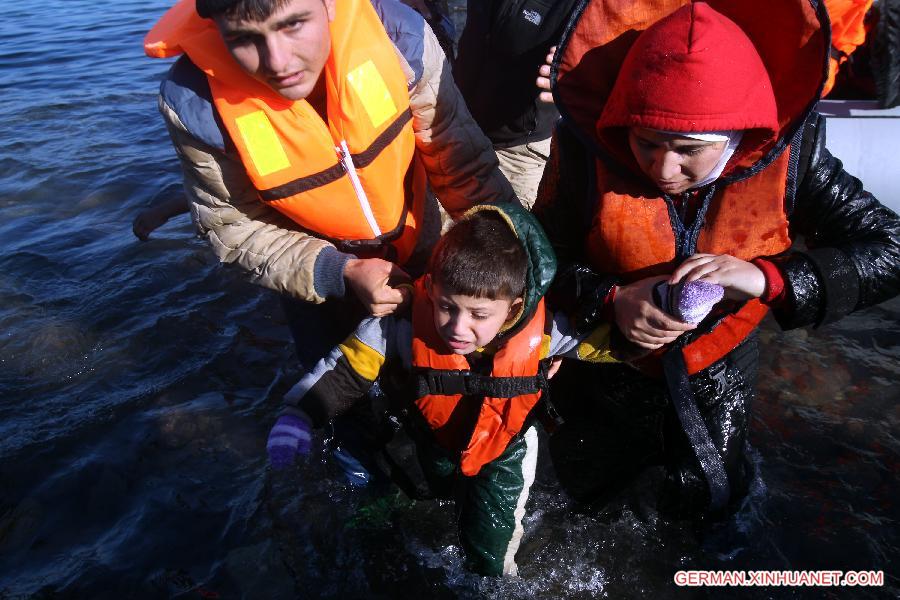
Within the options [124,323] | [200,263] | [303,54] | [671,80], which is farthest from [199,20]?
[200,263]

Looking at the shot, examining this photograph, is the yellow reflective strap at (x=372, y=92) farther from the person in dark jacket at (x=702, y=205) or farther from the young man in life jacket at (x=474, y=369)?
the person in dark jacket at (x=702, y=205)

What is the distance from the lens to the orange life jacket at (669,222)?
79.9 inches

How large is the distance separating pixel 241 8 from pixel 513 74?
1631 mm

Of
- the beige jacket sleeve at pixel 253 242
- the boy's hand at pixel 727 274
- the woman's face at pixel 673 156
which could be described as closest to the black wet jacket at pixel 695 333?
the boy's hand at pixel 727 274

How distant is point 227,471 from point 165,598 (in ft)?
2.28

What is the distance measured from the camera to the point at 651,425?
8.26 feet

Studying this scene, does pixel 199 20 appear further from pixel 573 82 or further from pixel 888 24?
pixel 888 24

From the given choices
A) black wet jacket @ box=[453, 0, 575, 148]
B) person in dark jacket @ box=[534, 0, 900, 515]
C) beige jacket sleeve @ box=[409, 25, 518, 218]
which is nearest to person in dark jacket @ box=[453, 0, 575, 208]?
black wet jacket @ box=[453, 0, 575, 148]

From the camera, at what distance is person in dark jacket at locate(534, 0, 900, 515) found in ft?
6.01

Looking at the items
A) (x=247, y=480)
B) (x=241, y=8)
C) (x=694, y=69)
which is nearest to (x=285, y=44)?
(x=241, y=8)

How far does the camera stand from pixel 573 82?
213 cm

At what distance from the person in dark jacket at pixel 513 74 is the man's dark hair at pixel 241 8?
4.88 ft

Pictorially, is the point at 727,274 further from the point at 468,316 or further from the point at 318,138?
the point at 318,138

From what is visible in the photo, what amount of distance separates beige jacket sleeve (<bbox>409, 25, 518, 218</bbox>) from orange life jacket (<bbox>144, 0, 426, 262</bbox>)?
8cm
